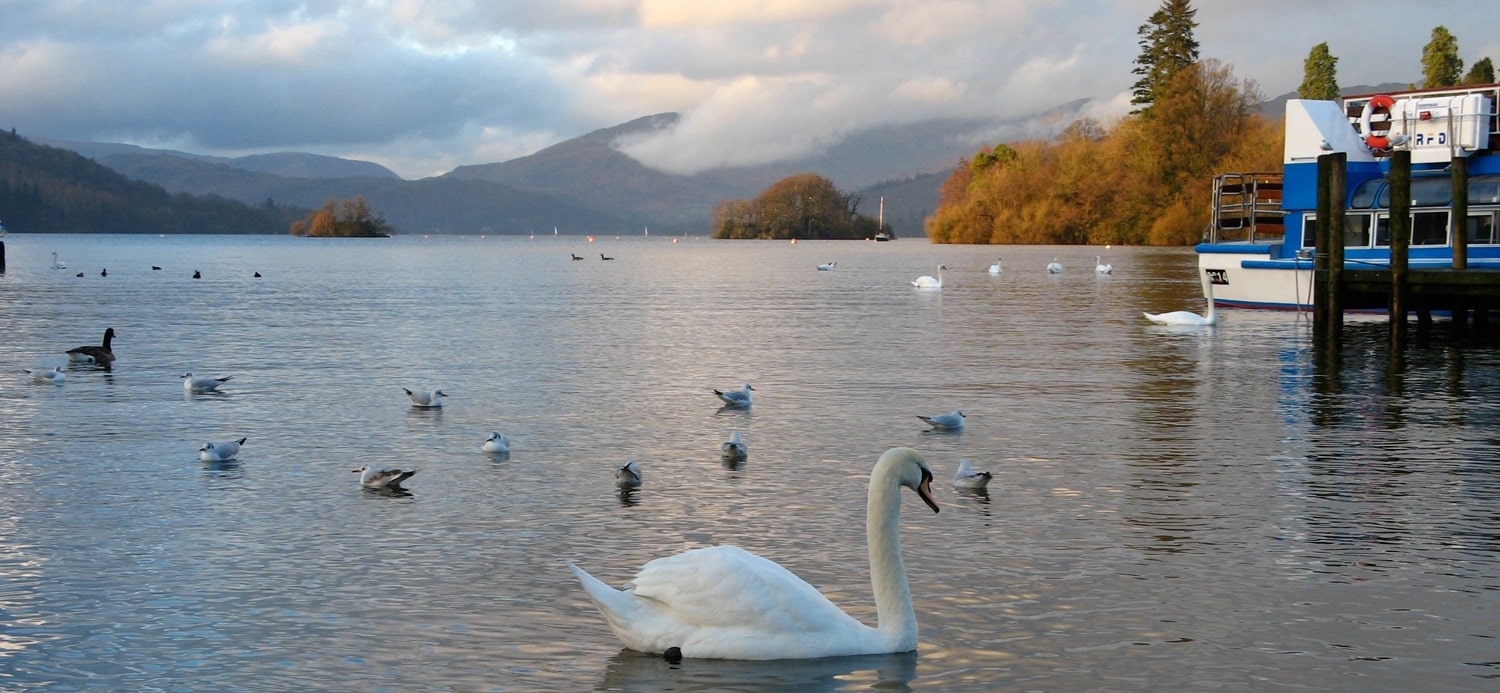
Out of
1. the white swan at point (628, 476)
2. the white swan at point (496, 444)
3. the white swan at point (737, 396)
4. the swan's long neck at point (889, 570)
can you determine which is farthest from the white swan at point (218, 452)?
the swan's long neck at point (889, 570)

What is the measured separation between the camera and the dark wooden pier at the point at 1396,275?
95.8 feet

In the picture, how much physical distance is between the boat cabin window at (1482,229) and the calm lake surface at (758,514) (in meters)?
6.19

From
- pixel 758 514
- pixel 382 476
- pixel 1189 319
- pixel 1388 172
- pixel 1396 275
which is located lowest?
pixel 758 514

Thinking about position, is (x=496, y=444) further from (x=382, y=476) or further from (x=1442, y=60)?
(x=1442, y=60)

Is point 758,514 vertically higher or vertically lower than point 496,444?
lower

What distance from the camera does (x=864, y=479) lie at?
14.6 meters

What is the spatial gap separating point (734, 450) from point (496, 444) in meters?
2.56

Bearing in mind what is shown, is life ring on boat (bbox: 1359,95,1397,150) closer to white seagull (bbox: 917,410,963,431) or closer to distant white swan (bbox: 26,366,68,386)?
white seagull (bbox: 917,410,963,431)

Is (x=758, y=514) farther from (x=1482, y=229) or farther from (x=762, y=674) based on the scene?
(x=1482, y=229)

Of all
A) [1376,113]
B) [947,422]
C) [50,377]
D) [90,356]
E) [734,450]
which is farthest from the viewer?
[1376,113]

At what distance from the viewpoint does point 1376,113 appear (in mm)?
35188

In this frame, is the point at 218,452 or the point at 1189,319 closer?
the point at 218,452

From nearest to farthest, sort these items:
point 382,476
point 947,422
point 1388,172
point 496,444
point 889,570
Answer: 1. point 889,570
2. point 382,476
3. point 496,444
4. point 947,422
5. point 1388,172

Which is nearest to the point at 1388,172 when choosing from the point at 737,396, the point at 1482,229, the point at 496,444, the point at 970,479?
the point at 1482,229
